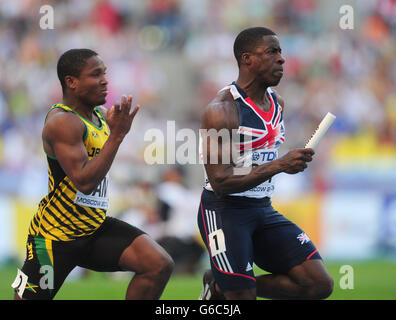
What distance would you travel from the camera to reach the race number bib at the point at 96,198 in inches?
226

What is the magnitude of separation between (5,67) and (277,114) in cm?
1034

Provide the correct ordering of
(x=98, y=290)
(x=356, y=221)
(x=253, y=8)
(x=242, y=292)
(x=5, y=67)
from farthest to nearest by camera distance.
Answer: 1. (x=253, y=8)
2. (x=5, y=67)
3. (x=356, y=221)
4. (x=98, y=290)
5. (x=242, y=292)

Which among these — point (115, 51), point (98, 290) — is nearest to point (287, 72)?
point (115, 51)

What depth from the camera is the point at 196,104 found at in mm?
15445

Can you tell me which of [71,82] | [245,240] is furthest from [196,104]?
[245,240]

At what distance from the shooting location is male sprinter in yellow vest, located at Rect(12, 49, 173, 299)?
5.58m

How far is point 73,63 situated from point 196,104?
9713 mm

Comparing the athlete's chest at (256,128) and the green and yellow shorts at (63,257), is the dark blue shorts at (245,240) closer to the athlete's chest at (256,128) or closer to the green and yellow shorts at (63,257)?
the athlete's chest at (256,128)

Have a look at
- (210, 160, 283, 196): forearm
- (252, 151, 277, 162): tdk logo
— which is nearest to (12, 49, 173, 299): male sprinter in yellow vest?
(210, 160, 283, 196): forearm

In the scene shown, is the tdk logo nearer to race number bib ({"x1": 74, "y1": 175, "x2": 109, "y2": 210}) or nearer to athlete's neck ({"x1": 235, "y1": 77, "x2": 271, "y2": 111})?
athlete's neck ({"x1": 235, "y1": 77, "x2": 271, "y2": 111})

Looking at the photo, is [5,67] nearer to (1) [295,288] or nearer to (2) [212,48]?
(2) [212,48]

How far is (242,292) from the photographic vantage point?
5.71 metres

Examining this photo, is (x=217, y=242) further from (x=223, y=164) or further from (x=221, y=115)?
(x=221, y=115)

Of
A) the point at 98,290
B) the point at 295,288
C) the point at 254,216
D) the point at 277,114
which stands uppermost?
the point at 277,114
